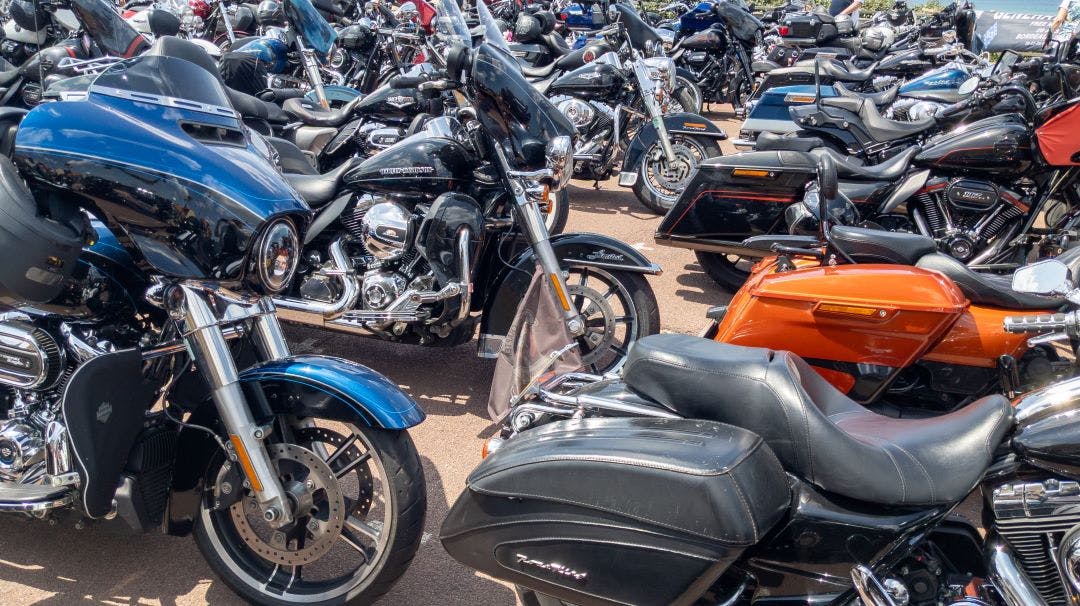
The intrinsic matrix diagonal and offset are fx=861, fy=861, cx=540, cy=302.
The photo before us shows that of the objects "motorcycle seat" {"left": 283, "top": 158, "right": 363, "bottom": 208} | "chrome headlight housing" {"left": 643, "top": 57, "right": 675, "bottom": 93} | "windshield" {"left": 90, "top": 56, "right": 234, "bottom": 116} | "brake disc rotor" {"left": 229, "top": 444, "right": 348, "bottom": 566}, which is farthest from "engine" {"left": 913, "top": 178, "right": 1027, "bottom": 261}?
"windshield" {"left": 90, "top": 56, "right": 234, "bottom": 116}

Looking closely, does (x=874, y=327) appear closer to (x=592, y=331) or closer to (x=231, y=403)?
(x=592, y=331)

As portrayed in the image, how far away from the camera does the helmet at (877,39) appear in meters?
12.8

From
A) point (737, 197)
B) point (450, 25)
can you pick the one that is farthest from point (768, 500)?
point (737, 197)

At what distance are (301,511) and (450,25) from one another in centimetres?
257

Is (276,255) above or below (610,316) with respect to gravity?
above

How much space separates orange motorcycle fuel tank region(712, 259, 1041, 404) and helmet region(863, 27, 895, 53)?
35.3ft

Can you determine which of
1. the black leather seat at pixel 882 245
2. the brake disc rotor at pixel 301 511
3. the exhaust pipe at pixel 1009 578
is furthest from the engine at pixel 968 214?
the brake disc rotor at pixel 301 511

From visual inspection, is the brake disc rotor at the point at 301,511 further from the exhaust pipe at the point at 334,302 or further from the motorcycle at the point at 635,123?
the motorcycle at the point at 635,123

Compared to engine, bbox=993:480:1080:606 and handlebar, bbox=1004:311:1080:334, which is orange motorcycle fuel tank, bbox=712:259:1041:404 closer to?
handlebar, bbox=1004:311:1080:334

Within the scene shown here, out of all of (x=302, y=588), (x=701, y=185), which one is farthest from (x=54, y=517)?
(x=701, y=185)

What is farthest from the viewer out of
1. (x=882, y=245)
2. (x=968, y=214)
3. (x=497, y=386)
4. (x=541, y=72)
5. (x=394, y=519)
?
(x=541, y=72)

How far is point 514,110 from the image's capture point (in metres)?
3.82

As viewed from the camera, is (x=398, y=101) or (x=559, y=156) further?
(x=398, y=101)

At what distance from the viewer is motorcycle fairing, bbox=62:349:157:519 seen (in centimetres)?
241
